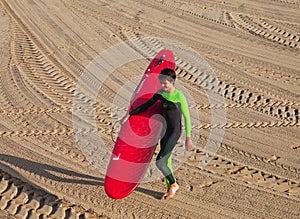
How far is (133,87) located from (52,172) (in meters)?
3.16

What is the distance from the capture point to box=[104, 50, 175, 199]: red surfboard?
21.6 ft

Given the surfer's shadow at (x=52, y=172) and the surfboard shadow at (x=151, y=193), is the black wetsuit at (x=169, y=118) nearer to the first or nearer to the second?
the surfboard shadow at (x=151, y=193)

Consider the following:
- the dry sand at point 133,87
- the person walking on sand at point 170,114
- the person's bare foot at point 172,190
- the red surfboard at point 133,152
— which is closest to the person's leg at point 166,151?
the person walking on sand at point 170,114

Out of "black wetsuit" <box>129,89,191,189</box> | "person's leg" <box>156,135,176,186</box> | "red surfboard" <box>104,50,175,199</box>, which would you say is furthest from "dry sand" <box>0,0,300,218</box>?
"black wetsuit" <box>129,89,191,189</box>

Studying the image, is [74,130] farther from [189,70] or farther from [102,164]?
[189,70]

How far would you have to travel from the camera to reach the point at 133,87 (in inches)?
389

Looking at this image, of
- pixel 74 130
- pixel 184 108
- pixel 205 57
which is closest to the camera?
pixel 184 108

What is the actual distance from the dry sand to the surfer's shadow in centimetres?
3

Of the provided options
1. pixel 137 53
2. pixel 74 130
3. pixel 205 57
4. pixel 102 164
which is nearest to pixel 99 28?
pixel 137 53

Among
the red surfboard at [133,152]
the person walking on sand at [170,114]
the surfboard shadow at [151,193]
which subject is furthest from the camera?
the surfboard shadow at [151,193]

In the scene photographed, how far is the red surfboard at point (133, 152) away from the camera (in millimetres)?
6582

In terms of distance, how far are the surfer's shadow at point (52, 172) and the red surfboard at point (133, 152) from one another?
0.50 meters

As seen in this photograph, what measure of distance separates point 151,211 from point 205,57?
221 inches

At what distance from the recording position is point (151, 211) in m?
6.61
